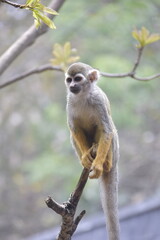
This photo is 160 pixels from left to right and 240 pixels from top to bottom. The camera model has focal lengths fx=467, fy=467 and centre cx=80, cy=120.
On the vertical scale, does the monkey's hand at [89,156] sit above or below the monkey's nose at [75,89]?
below

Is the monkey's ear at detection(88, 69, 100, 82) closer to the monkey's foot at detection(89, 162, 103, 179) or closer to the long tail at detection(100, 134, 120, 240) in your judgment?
Result: the long tail at detection(100, 134, 120, 240)

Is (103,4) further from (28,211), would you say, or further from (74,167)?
(28,211)

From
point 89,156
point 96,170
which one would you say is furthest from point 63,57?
point 96,170

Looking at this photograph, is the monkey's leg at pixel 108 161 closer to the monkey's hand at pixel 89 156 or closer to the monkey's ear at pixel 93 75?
the monkey's hand at pixel 89 156

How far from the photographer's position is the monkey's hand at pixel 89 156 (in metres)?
2.73

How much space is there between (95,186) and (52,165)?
32.8 inches

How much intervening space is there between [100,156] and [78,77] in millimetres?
571

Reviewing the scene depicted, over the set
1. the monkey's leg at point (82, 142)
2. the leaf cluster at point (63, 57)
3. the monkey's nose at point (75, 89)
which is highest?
the leaf cluster at point (63, 57)

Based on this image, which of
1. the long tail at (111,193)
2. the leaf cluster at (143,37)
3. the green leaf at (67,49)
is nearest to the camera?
the long tail at (111,193)

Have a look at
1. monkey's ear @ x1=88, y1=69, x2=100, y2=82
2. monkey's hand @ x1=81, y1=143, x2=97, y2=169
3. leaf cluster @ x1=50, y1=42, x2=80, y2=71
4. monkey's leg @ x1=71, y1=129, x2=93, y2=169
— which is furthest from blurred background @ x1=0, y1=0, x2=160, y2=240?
monkey's hand @ x1=81, y1=143, x2=97, y2=169

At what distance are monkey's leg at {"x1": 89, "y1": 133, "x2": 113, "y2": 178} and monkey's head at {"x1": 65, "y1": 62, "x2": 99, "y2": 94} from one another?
1.30 ft

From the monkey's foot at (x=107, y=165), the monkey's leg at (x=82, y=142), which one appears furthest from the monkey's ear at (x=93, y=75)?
the monkey's foot at (x=107, y=165)

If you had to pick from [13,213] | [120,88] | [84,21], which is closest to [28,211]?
[13,213]

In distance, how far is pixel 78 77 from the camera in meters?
3.00
